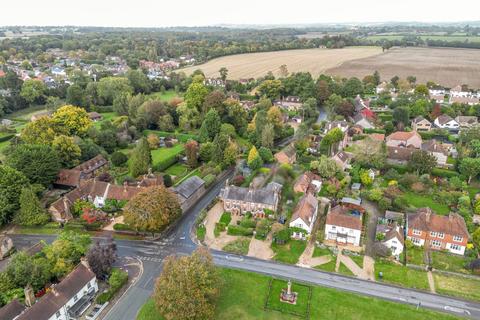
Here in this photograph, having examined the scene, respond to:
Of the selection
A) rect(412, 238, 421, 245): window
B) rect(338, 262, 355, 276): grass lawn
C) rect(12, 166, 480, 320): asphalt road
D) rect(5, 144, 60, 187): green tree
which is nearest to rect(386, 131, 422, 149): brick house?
rect(412, 238, 421, 245): window

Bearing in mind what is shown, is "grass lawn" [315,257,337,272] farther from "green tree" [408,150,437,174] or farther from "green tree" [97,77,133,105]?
"green tree" [97,77,133,105]

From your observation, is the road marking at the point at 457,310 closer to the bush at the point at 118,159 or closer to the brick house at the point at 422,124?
the bush at the point at 118,159

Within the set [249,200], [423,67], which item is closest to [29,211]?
[249,200]

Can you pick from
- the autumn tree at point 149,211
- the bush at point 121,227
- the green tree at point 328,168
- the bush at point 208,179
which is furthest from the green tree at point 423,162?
the bush at point 121,227

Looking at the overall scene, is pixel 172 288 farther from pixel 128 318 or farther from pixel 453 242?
pixel 453 242

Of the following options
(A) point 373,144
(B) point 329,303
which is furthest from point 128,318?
(A) point 373,144

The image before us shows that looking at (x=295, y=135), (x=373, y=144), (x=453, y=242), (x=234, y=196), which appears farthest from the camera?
(x=295, y=135)

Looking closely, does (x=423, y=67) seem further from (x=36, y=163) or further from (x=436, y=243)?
(x=36, y=163)
